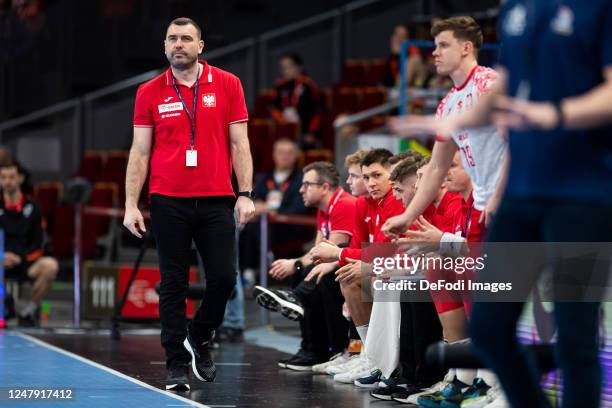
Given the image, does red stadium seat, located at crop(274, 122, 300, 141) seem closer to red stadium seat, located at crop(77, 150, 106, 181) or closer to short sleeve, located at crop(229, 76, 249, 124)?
red stadium seat, located at crop(77, 150, 106, 181)

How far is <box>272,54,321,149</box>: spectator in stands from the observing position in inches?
531

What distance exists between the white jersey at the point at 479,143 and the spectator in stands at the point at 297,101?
824 centimetres

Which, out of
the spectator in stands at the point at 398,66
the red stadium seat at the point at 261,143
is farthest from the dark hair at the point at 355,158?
the red stadium seat at the point at 261,143

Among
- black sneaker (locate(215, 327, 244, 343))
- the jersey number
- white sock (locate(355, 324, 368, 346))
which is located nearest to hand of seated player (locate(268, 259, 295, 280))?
white sock (locate(355, 324, 368, 346))

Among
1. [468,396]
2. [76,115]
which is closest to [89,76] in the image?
[76,115]

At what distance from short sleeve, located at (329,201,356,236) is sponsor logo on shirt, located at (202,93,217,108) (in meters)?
1.21

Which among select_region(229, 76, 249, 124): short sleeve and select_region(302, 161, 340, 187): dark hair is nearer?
select_region(229, 76, 249, 124): short sleeve

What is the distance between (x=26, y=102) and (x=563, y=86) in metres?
12.8

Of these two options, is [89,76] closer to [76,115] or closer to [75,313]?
[76,115]

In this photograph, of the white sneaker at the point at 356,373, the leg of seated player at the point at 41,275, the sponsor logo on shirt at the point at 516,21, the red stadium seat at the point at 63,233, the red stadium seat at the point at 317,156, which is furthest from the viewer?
the red stadium seat at the point at 63,233

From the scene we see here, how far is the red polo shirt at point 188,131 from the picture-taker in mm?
6105

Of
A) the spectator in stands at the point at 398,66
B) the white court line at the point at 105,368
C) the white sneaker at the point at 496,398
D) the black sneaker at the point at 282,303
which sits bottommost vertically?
the white court line at the point at 105,368

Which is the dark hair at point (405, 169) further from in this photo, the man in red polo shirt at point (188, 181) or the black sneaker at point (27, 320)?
the black sneaker at point (27, 320)

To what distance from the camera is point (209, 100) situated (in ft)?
20.4
